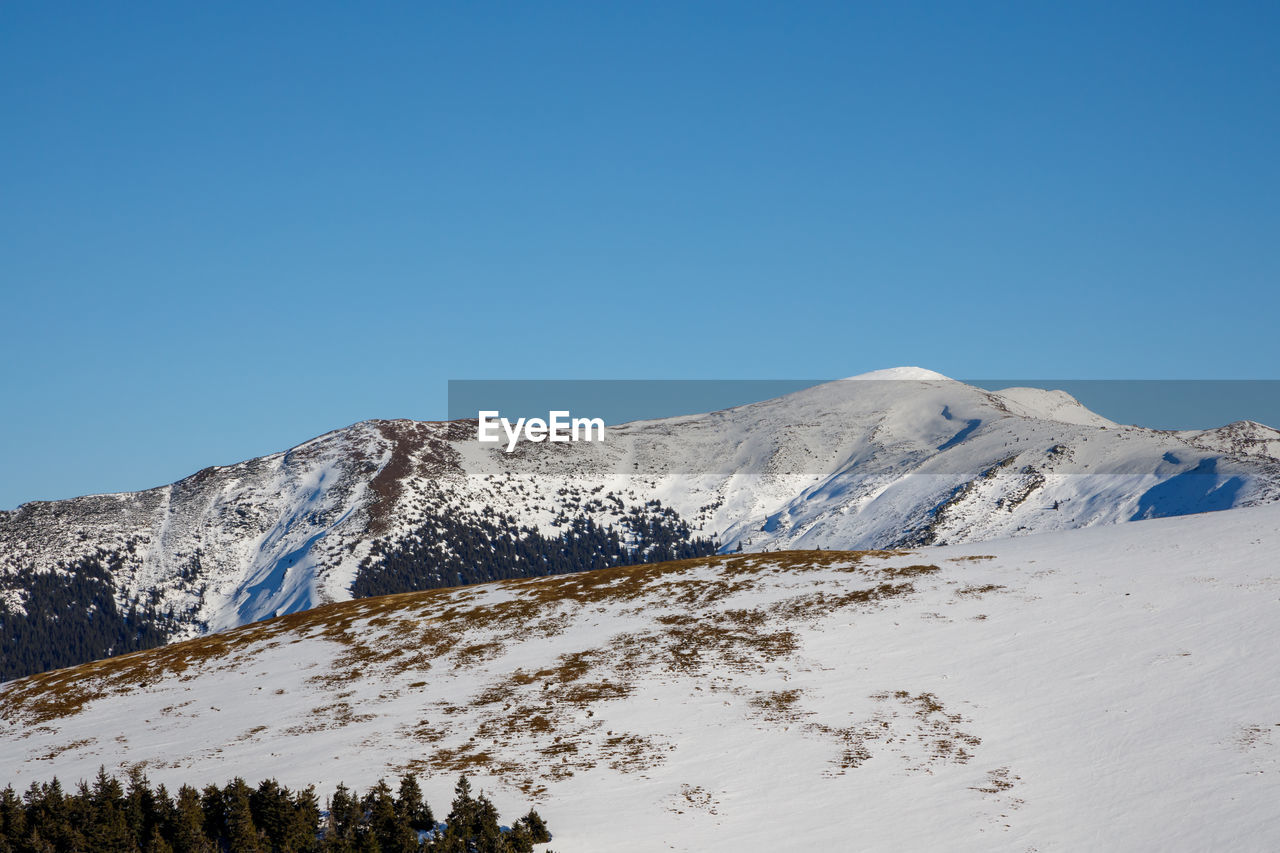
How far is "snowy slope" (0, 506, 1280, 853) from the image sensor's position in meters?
34.2

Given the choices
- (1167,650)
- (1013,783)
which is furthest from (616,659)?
(1167,650)

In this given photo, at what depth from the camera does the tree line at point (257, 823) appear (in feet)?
108

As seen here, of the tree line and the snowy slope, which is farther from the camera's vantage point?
the snowy slope

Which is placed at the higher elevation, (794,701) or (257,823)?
(794,701)

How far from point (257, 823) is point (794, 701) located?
72.3 feet

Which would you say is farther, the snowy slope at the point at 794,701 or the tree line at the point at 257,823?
the snowy slope at the point at 794,701

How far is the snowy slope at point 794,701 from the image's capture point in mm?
34219

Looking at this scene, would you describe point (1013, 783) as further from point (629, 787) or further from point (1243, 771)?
point (629, 787)

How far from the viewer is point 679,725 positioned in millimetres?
43344

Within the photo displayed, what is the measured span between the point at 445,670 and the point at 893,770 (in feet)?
87.6

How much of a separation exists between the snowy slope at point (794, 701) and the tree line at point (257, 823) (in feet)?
6.68

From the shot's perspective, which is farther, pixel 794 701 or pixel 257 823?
pixel 794 701

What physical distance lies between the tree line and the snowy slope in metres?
2.04

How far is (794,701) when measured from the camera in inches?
1779
